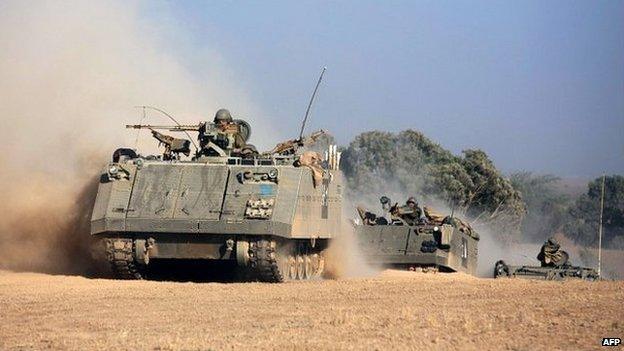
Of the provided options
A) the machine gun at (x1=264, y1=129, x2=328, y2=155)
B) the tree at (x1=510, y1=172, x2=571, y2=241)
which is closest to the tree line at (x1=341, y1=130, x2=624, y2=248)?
the tree at (x1=510, y1=172, x2=571, y2=241)

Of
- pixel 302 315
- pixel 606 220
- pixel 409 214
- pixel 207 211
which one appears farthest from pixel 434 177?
pixel 302 315

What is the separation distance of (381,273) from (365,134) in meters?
36.4

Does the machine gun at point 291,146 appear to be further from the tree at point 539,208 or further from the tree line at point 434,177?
the tree at point 539,208

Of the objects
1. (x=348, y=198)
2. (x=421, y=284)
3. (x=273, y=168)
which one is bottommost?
(x=421, y=284)

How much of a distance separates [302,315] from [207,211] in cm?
639

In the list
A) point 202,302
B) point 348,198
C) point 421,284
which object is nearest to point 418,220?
point 421,284

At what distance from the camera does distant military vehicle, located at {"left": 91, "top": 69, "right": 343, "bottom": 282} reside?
22.5 metres

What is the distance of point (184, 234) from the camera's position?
2281 centimetres

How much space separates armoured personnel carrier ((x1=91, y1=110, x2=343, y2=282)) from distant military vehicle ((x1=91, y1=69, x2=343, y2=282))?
17 mm

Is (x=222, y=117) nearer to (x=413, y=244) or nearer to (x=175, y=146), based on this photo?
(x=175, y=146)

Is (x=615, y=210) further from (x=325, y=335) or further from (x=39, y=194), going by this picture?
(x=325, y=335)

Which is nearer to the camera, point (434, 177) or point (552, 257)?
point (552, 257)

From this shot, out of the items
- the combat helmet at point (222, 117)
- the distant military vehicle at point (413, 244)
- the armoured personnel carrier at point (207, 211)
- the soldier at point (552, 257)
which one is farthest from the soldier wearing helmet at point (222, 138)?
the soldier at point (552, 257)

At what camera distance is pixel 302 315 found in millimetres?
16594
